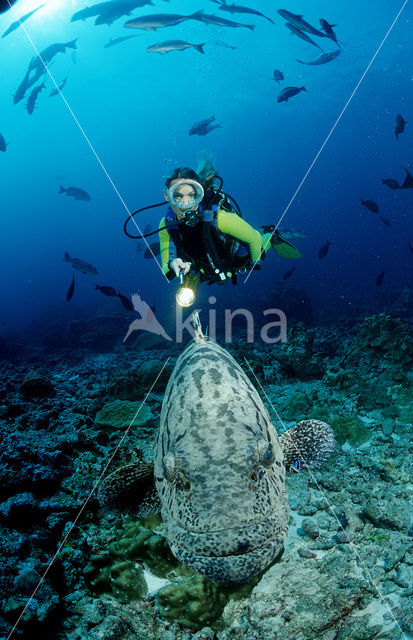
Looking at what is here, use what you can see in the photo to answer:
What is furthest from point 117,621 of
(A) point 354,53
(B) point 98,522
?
(A) point 354,53

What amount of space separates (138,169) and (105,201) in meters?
28.6

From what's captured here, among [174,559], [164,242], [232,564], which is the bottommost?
[174,559]

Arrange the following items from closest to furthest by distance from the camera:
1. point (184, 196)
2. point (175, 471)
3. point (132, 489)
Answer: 1. point (175, 471)
2. point (132, 489)
3. point (184, 196)

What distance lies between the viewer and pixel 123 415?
19.8 ft

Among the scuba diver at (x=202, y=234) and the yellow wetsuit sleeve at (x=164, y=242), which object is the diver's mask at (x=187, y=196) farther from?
the yellow wetsuit sleeve at (x=164, y=242)

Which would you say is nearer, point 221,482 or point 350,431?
point 221,482

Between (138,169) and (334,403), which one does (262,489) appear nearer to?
(334,403)

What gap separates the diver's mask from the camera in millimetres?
4539

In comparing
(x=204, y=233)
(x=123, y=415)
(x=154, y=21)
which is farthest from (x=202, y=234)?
(x=154, y=21)

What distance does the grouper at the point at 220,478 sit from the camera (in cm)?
200

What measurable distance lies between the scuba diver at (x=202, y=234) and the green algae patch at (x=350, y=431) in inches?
116

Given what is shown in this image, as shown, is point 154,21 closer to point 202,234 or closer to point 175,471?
point 202,234

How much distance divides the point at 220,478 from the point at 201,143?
112 m

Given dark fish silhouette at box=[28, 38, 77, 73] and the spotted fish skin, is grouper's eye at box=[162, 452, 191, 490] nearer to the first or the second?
the spotted fish skin
